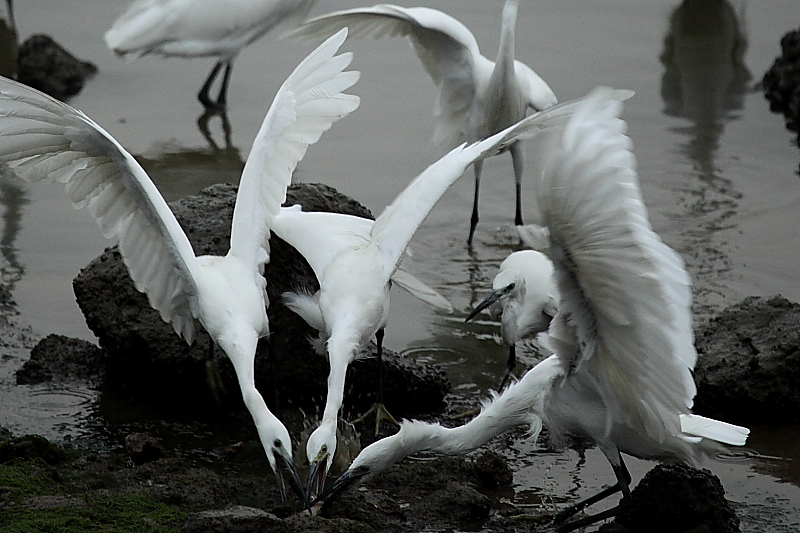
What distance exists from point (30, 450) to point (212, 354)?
104cm

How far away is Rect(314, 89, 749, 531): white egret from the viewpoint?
3.64 meters

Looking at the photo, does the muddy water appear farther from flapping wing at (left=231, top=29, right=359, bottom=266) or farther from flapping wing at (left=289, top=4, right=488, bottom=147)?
flapping wing at (left=231, top=29, right=359, bottom=266)

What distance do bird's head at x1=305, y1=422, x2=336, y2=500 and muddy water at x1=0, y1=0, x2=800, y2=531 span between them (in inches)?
37.3

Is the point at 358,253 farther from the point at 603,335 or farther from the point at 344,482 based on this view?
the point at 603,335

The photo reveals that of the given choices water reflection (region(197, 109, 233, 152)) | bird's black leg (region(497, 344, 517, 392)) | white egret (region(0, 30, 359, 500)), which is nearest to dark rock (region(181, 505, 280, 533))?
white egret (region(0, 30, 359, 500))

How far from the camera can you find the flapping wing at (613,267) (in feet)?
11.8

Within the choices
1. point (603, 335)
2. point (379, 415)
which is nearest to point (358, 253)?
point (379, 415)

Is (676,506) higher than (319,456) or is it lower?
lower

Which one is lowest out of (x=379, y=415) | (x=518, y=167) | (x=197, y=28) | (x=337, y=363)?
(x=379, y=415)

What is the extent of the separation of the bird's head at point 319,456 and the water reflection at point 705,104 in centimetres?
296

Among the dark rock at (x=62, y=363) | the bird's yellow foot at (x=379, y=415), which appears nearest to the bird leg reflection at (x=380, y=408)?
the bird's yellow foot at (x=379, y=415)

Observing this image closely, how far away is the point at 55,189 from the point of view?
8500mm

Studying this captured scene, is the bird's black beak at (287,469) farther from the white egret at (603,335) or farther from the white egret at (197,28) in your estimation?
the white egret at (197,28)

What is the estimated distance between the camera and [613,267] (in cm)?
381
